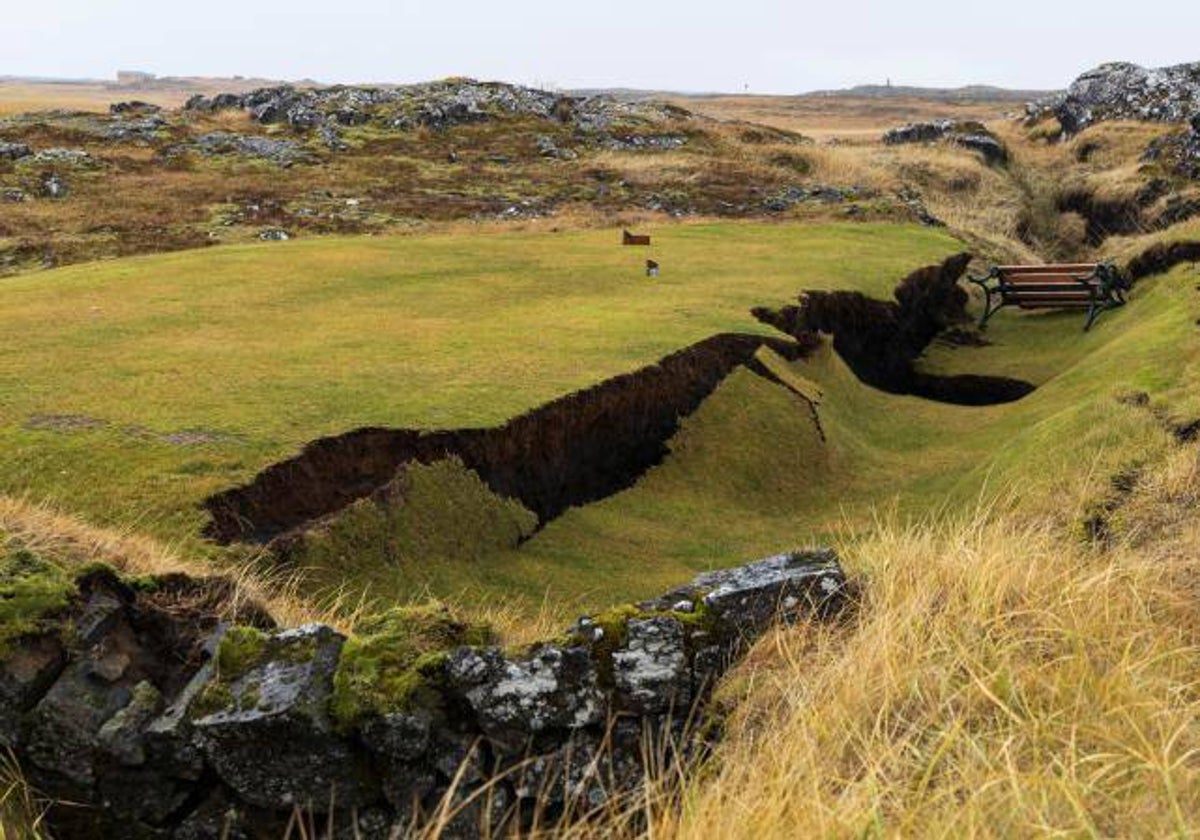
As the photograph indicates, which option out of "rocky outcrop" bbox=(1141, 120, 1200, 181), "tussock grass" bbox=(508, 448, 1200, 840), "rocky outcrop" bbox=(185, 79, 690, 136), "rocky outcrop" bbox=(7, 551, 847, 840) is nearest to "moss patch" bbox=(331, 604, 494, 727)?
"rocky outcrop" bbox=(7, 551, 847, 840)

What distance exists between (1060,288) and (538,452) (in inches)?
607

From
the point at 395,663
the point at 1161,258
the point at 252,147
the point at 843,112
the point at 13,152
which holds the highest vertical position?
the point at 843,112

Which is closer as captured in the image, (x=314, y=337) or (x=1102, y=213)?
(x=314, y=337)

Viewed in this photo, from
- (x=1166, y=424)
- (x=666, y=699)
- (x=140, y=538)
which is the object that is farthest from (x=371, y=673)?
(x=1166, y=424)

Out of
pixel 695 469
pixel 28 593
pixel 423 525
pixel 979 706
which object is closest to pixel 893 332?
pixel 695 469

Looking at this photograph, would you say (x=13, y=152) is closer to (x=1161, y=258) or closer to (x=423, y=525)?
(x=423, y=525)

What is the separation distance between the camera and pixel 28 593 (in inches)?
215

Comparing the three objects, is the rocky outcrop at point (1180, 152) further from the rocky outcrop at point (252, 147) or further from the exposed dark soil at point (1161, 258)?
the rocky outcrop at point (252, 147)

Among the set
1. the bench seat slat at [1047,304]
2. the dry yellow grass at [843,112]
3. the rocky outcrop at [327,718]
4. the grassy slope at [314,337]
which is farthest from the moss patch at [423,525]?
the dry yellow grass at [843,112]

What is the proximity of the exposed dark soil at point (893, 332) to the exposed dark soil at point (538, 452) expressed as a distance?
3319 millimetres

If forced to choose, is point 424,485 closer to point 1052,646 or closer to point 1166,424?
point 1052,646

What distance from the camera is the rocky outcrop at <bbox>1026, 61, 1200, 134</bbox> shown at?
45.9 m

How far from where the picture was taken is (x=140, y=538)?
7.74 meters

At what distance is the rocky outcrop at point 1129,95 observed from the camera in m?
45.9
